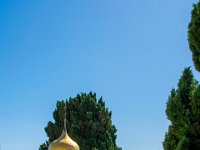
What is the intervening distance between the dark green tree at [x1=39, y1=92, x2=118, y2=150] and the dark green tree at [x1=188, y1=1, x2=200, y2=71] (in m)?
19.7

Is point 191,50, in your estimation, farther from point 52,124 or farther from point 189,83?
point 52,124

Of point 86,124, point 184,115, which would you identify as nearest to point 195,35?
point 184,115

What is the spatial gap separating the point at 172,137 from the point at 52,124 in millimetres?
21497

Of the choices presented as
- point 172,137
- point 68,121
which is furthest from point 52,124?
point 172,137

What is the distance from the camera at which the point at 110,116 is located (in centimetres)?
3525

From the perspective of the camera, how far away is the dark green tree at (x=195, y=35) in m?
13.9

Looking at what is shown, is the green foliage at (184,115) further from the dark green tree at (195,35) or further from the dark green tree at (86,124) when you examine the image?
the dark green tree at (86,124)

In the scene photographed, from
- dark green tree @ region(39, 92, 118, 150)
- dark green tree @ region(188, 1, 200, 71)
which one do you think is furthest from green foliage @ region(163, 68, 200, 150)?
dark green tree @ region(39, 92, 118, 150)

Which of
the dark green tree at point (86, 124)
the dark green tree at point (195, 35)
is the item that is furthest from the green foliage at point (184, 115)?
the dark green tree at point (86, 124)

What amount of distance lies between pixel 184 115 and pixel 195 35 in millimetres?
2553

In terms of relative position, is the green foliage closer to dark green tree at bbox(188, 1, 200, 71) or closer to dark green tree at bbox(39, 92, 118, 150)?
dark green tree at bbox(188, 1, 200, 71)

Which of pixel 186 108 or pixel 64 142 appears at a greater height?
pixel 64 142

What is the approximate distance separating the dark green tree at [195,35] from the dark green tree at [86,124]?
19.7 metres

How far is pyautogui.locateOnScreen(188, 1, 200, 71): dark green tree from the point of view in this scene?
1389cm
